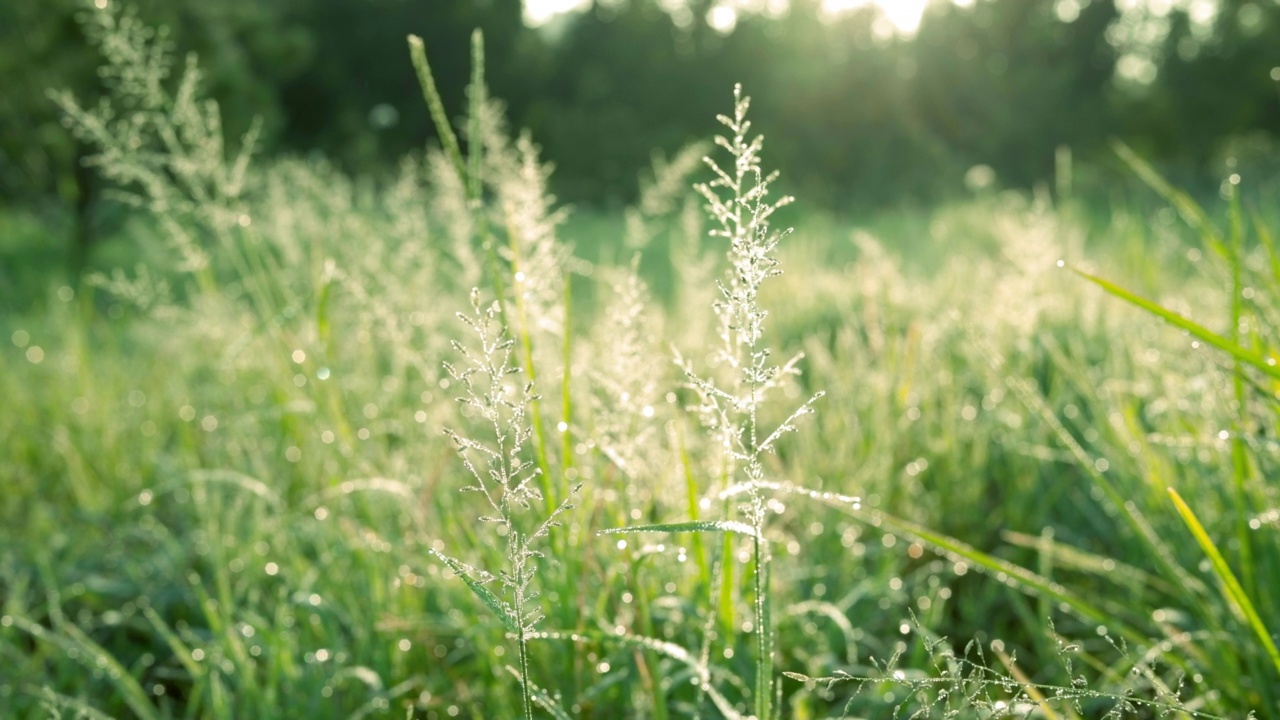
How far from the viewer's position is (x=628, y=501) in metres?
1.50

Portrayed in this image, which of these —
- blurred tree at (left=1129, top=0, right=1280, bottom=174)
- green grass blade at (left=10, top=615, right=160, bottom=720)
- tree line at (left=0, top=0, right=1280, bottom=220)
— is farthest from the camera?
tree line at (left=0, top=0, right=1280, bottom=220)

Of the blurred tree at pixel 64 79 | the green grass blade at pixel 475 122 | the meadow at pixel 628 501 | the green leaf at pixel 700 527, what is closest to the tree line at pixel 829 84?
the blurred tree at pixel 64 79

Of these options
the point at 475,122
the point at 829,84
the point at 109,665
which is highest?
the point at 829,84

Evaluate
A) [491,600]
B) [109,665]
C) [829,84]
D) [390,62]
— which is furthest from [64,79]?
[829,84]

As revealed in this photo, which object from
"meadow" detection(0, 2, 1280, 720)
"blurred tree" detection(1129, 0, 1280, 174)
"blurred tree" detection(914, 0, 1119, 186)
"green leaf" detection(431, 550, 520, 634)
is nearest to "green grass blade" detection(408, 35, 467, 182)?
"meadow" detection(0, 2, 1280, 720)

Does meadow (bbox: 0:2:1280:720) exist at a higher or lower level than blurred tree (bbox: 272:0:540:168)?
lower

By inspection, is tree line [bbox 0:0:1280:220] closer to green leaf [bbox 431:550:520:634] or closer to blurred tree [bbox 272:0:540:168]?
blurred tree [bbox 272:0:540:168]

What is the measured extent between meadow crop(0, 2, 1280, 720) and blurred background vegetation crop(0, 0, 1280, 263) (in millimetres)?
13651

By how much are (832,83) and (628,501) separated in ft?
77.1

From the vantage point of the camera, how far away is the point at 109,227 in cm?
753

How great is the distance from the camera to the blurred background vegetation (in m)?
19.6

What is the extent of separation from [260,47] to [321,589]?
29.1 ft

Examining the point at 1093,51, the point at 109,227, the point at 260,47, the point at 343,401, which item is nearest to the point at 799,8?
the point at 1093,51

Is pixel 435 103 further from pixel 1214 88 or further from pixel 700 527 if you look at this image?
pixel 1214 88
